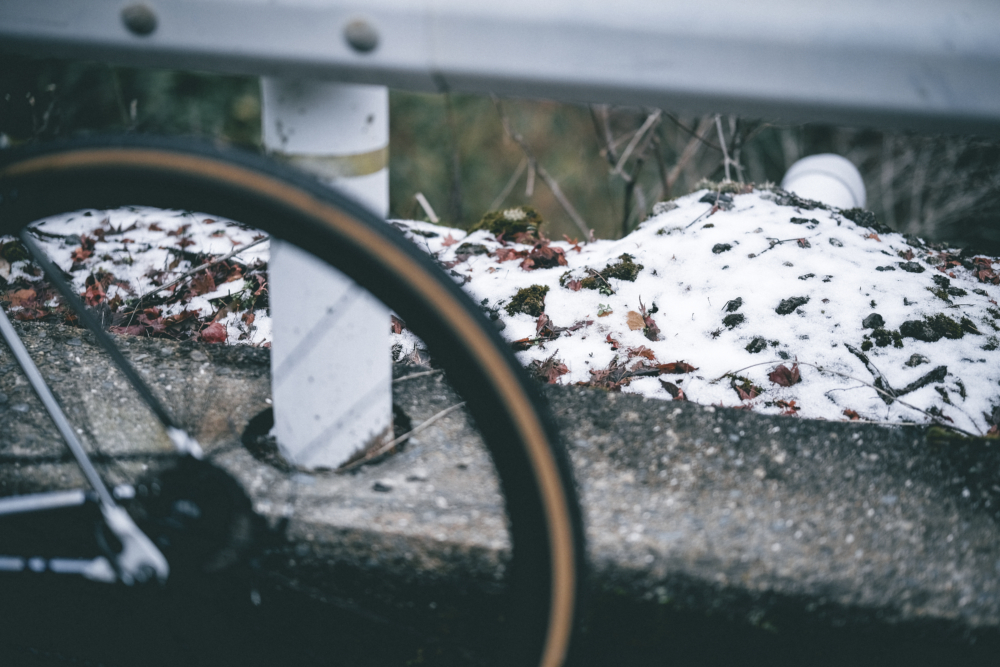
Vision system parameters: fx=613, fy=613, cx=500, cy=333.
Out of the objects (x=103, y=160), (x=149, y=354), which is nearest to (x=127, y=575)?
(x=103, y=160)

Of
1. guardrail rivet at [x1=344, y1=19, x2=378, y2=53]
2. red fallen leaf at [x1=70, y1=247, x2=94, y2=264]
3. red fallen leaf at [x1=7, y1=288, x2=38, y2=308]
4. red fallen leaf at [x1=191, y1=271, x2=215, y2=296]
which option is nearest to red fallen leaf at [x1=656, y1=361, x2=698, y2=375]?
guardrail rivet at [x1=344, y1=19, x2=378, y2=53]

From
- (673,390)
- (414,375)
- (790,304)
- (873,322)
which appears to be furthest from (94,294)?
(873,322)

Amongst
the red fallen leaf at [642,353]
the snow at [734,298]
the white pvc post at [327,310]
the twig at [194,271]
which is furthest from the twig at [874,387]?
the twig at [194,271]

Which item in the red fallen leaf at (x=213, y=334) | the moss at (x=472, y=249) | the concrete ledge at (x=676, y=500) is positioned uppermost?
the moss at (x=472, y=249)

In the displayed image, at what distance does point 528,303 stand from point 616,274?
13.5 inches

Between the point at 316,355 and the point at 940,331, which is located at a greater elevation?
the point at 940,331

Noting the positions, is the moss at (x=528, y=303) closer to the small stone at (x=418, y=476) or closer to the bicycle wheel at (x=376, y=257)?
the small stone at (x=418, y=476)

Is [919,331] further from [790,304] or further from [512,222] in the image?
[512,222]

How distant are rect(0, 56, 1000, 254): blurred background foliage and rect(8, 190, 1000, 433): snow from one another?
37.2 inches

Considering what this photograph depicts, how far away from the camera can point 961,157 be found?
4965mm

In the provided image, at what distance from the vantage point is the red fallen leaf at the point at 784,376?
161 cm

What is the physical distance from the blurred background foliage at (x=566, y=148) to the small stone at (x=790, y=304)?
1.43m

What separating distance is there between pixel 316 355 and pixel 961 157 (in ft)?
19.0

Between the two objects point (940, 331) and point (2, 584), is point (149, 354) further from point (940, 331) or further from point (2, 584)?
point (940, 331)
